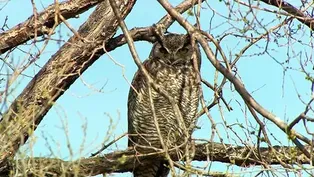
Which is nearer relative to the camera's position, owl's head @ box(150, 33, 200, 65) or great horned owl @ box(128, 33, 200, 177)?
great horned owl @ box(128, 33, 200, 177)

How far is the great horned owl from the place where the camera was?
21.2 ft

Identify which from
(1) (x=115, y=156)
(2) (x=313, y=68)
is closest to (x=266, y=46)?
(2) (x=313, y=68)

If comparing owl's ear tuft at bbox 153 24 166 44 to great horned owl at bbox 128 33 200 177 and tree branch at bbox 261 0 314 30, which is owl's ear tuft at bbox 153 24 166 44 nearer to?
great horned owl at bbox 128 33 200 177

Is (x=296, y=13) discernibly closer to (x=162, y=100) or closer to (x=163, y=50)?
(x=162, y=100)

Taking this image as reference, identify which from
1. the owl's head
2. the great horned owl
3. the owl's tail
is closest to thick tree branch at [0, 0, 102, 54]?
the great horned owl

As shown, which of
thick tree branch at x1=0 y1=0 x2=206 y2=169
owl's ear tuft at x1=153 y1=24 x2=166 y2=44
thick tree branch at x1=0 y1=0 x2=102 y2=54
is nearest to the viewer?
thick tree branch at x1=0 y1=0 x2=206 y2=169

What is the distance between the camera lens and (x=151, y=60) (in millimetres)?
6805

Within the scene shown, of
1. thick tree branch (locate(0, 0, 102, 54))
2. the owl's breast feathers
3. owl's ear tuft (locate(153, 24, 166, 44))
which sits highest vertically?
owl's ear tuft (locate(153, 24, 166, 44))

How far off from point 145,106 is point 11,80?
274cm

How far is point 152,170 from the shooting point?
6543 millimetres

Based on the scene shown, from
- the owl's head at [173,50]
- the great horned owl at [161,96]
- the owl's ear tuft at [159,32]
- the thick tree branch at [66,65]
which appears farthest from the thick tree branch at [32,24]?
the owl's head at [173,50]

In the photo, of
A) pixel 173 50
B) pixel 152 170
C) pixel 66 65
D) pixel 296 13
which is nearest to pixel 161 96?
pixel 173 50

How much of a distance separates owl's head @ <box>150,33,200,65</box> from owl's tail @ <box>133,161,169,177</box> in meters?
0.89

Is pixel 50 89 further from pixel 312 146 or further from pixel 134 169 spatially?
pixel 312 146
